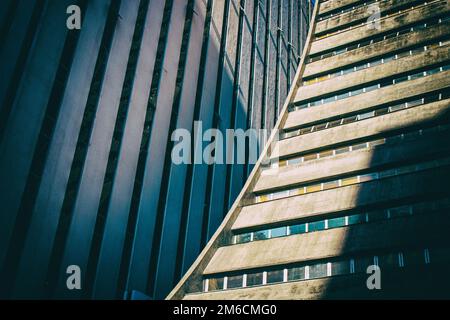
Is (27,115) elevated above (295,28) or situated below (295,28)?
below

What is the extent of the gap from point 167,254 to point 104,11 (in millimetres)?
9027

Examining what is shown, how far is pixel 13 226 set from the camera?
10461 millimetres

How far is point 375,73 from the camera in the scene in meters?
29.2

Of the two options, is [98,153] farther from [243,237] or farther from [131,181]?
[243,237]

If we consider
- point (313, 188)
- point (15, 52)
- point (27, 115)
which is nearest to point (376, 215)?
point (313, 188)

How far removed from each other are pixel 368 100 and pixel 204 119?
12938mm

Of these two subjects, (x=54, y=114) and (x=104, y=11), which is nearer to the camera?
(x=54, y=114)

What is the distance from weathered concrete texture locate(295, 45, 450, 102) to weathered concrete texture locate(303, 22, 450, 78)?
144cm

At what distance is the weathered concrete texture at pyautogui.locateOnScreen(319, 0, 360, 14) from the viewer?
38938 millimetres

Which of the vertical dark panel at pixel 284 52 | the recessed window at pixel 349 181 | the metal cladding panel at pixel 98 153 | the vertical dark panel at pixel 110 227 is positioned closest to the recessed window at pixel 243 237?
the recessed window at pixel 349 181

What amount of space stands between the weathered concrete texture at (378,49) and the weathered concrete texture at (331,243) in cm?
1597

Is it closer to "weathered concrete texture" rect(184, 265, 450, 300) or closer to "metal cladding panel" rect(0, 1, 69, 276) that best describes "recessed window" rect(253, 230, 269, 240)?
"weathered concrete texture" rect(184, 265, 450, 300)
